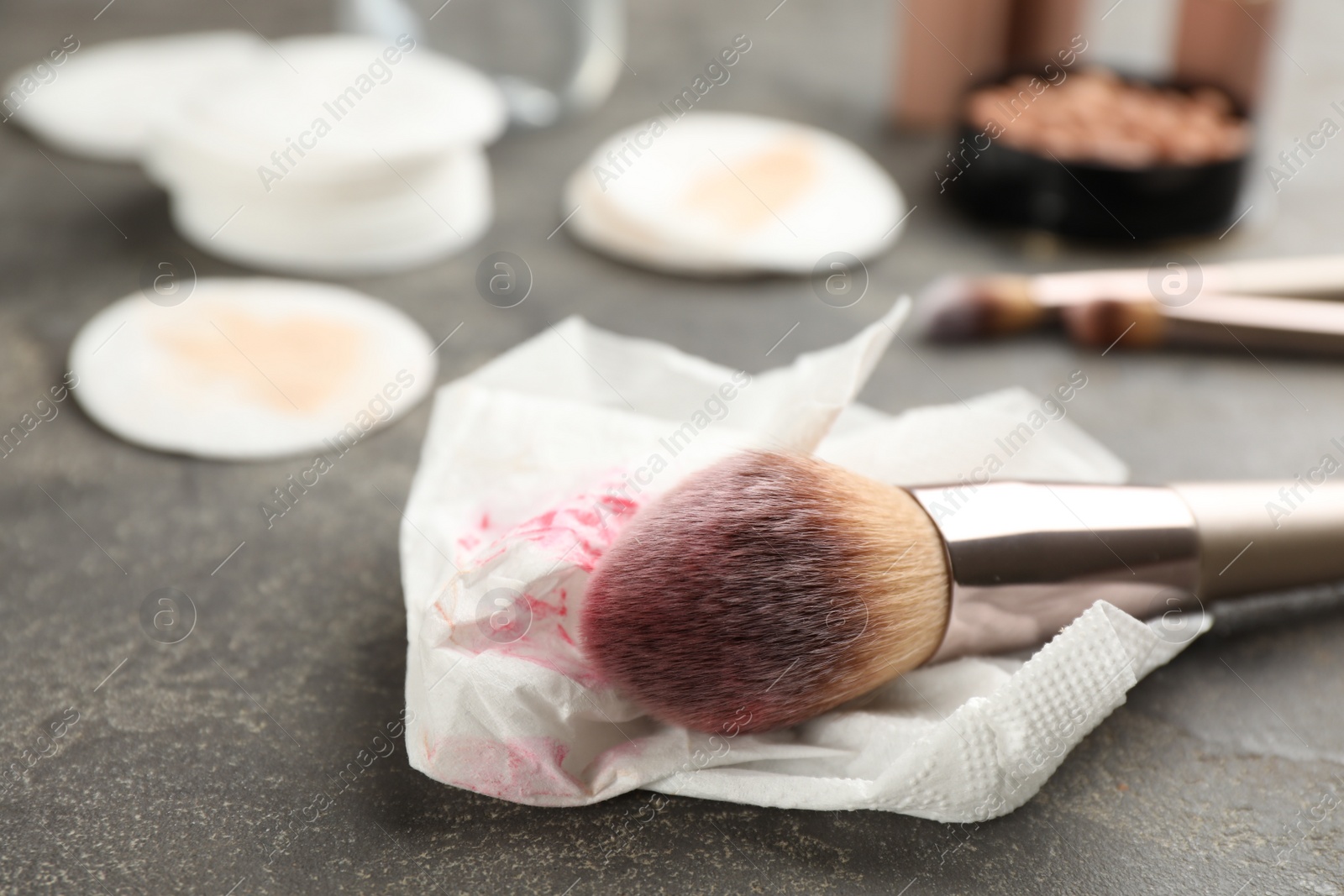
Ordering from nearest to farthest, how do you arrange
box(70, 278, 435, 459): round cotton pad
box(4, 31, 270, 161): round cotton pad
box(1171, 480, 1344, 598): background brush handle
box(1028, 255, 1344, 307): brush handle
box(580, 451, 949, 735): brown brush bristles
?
box(580, 451, 949, 735): brown brush bristles < box(1171, 480, 1344, 598): background brush handle < box(70, 278, 435, 459): round cotton pad < box(1028, 255, 1344, 307): brush handle < box(4, 31, 270, 161): round cotton pad

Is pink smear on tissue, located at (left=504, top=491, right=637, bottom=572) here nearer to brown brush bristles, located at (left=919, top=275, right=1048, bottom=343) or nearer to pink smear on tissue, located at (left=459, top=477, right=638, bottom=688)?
pink smear on tissue, located at (left=459, top=477, right=638, bottom=688)

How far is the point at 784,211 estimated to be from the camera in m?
1.12

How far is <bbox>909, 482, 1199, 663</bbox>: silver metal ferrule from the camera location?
1.84ft

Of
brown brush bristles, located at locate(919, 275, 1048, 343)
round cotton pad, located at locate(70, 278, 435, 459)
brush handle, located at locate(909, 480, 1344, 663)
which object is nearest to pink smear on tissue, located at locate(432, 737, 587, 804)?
brush handle, located at locate(909, 480, 1344, 663)

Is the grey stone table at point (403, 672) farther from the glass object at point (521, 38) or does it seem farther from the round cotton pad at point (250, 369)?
the glass object at point (521, 38)

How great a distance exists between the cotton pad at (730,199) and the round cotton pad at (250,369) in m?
0.23

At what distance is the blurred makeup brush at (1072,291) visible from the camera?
97 cm

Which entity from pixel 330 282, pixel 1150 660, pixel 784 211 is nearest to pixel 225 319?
pixel 330 282

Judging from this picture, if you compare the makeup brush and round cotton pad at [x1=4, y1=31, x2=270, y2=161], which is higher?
the makeup brush

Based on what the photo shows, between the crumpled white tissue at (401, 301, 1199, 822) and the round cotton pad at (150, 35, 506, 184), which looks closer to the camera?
the crumpled white tissue at (401, 301, 1199, 822)

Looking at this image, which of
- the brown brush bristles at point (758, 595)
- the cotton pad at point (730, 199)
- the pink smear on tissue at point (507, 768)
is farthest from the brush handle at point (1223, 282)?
the pink smear on tissue at point (507, 768)

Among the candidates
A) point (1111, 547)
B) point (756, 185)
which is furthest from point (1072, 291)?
point (1111, 547)

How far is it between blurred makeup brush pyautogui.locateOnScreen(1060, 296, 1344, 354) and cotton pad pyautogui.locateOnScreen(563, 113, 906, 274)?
0.23 m

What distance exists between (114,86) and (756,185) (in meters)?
0.70
